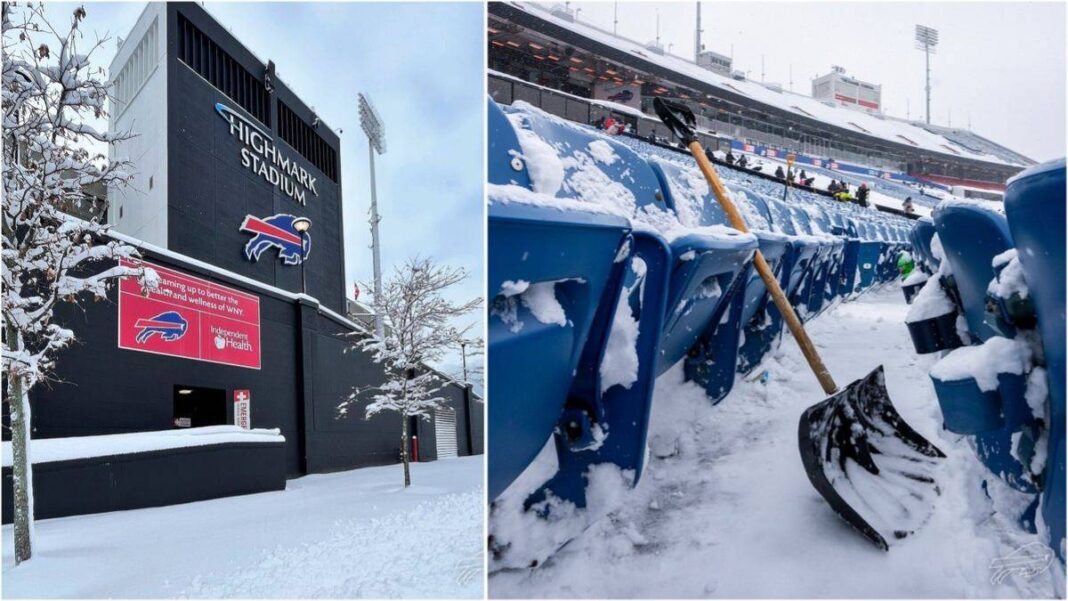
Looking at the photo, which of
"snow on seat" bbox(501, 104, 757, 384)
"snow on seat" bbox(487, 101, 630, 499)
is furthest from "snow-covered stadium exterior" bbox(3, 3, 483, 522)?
"snow on seat" bbox(487, 101, 630, 499)

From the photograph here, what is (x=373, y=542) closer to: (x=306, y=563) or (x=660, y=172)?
(x=306, y=563)

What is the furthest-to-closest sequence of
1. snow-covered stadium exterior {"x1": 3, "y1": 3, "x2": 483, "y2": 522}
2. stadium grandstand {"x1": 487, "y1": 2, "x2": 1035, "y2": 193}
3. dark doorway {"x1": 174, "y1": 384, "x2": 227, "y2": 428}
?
stadium grandstand {"x1": 487, "y1": 2, "x2": 1035, "y2": 193}
dark doorway {"x1": 174, "y1": 384, "x2": 227, "y2": 428}
snow-covered stadium exterior {"x1": 3, "y1": 3, "x2": 483, "y2": 522}

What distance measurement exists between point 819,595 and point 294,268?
9.47 meters

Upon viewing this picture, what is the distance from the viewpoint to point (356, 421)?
870 cm

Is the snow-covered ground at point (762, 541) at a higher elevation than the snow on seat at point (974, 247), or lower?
lower

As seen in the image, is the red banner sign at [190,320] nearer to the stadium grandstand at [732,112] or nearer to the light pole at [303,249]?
the light pole at [303,249]

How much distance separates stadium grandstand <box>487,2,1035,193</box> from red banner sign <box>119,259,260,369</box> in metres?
5.93

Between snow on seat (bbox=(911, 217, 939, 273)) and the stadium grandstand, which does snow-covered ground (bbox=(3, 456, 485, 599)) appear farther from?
the stadium grandstand

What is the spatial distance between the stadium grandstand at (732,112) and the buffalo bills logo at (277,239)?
163 inches

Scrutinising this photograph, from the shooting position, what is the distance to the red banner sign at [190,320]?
18.0 feet

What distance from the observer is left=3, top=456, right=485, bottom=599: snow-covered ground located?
1.97m

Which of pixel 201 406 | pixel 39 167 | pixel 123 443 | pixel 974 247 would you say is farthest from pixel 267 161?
pixel 974 247

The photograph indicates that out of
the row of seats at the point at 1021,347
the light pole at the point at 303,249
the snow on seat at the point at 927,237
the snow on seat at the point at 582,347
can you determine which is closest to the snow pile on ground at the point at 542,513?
the snow on seat at the point at 582,347

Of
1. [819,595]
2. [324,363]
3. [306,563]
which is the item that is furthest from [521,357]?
[324,363]
